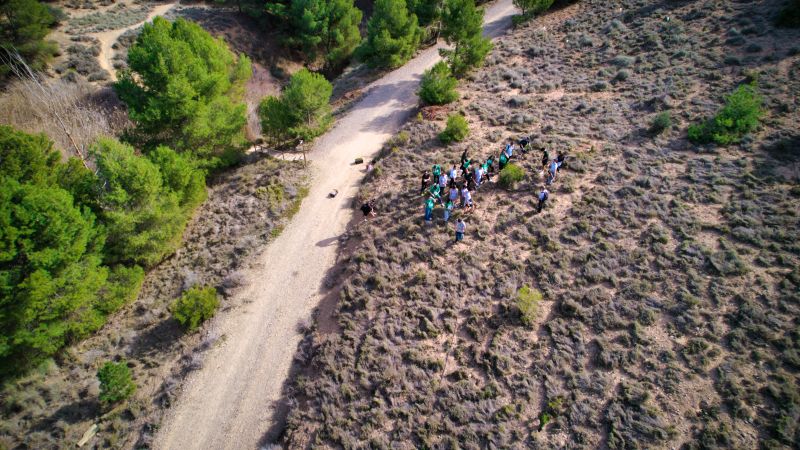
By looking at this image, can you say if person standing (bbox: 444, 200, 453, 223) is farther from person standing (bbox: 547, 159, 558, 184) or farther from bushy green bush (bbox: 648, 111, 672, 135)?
bushy green bush (bbox: 648, 111, 672, 135)

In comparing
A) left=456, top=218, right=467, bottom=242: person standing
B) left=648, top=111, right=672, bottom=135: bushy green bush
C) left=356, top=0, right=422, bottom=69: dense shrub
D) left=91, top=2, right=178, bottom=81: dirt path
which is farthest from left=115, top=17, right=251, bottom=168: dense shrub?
left=648, top=111, right=672, bottom=135: bushy green bush

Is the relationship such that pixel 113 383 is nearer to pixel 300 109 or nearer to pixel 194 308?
pixel 194 308

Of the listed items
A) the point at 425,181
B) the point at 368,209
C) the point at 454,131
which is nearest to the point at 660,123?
the point at 454,131

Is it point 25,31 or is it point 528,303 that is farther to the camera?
point 25,31

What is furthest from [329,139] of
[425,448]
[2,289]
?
[425,448]

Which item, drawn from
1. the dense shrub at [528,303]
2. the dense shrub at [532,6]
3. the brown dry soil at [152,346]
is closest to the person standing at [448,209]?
the dense shrub at [528,303]

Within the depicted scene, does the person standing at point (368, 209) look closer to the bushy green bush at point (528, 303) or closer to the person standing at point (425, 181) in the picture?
the person standing at point (425, 181)
